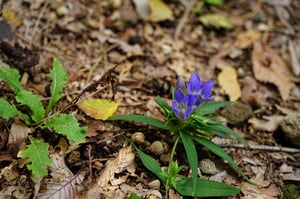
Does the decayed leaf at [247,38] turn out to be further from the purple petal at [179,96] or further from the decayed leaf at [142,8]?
the purple petal at [179,96]

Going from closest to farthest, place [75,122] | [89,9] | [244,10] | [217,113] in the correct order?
[75,122] < [217,113] < [89,9] < [244,10]

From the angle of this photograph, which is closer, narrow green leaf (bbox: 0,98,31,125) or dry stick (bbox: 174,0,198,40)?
narrow green leaf (bbox: 0,98,31,125)

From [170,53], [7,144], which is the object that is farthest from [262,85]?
[7,144]

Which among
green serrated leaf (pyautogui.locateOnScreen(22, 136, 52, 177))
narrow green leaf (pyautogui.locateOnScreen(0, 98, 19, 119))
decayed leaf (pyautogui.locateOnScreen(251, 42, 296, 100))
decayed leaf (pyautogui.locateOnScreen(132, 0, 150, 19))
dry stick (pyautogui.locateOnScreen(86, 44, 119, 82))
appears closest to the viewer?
green serrated leaf (pyautogui.locateOnScreen(22, 136, 52, 177))

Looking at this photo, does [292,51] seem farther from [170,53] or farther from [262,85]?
[170,53]

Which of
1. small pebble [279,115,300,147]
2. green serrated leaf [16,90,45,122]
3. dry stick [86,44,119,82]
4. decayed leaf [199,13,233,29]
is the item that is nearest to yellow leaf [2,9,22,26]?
dry stick [86,44,119,82]

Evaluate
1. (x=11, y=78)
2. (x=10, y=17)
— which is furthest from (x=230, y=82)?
(x=10, y=17)

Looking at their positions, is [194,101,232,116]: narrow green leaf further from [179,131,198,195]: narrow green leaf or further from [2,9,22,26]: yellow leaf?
[2,9,22,26]: yellow leaf

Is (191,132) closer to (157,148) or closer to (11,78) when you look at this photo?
(157,148)
